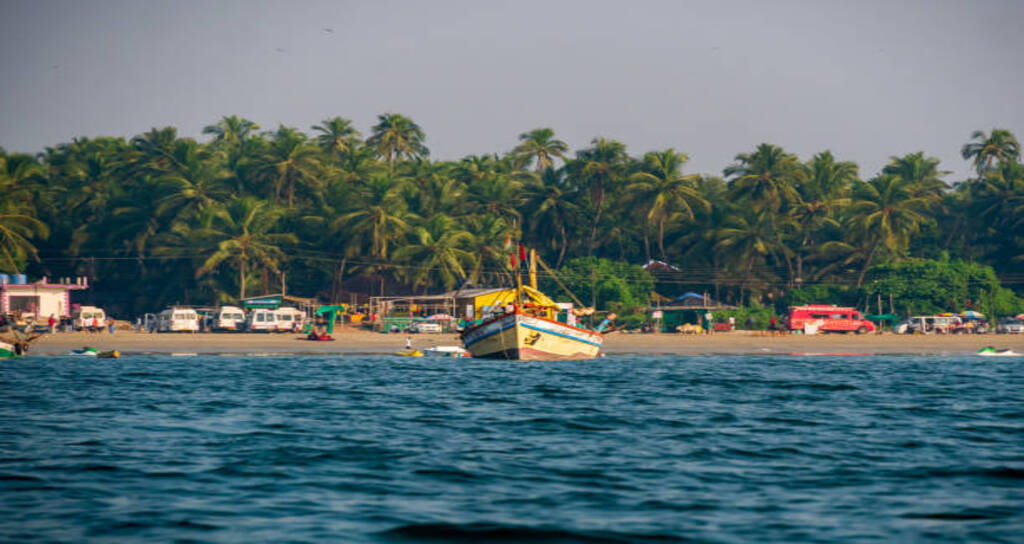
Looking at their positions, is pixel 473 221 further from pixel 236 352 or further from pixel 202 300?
pixel 236 352

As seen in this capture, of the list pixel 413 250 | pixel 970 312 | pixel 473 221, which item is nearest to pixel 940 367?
pixel 970 312

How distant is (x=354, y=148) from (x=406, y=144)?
5.70 meters

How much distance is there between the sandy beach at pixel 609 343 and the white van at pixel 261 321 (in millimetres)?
3742

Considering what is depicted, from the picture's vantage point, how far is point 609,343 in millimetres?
70125

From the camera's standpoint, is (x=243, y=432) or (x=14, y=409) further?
(x=14, y=409)

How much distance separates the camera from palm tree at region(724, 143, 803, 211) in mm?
101062

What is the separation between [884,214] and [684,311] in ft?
65.6

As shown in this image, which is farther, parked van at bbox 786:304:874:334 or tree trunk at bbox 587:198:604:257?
tree trunk at bbox 587:198:604:257

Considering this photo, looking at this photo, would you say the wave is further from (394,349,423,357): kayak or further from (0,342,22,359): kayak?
(394,349,423,357): kayak

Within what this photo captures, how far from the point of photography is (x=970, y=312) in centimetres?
8800

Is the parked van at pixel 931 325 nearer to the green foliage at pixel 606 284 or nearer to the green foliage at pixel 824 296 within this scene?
the green foliage at pixel 824 296

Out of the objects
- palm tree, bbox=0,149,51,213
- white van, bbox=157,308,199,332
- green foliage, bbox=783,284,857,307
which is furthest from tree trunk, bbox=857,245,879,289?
palm tree, bbox=0,149,51,213

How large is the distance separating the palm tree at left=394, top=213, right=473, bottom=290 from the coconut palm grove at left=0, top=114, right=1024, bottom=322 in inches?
6.4

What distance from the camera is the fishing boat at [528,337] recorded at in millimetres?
49719
